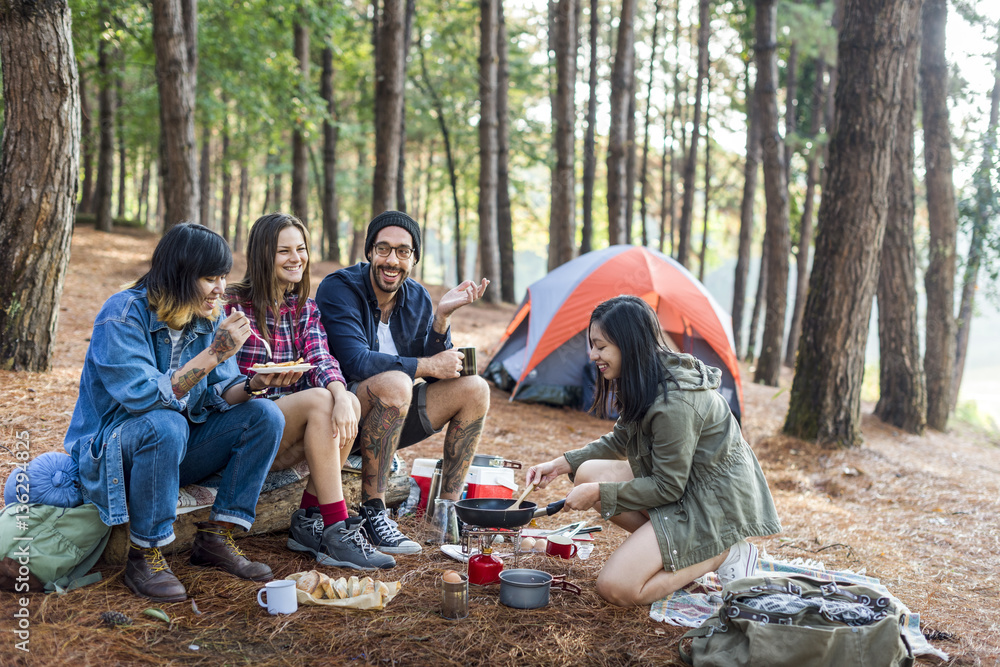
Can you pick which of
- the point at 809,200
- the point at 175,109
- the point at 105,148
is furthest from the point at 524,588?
the point at 105,148

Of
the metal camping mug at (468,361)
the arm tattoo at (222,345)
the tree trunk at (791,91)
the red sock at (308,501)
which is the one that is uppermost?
the tree trunk at (791,91)

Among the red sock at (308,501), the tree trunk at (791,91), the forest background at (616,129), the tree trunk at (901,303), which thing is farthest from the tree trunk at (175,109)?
the tree trunk at (791,91)

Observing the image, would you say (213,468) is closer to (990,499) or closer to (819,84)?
(990,499)

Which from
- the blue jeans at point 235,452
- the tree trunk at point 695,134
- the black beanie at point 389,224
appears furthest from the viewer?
the tree trunk at point 695,134

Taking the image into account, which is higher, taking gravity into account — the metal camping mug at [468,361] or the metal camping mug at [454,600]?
the metal camping mug at [468,361]

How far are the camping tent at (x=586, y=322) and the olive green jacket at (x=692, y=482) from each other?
3.85 meters

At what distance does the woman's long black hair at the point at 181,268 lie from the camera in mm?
2576

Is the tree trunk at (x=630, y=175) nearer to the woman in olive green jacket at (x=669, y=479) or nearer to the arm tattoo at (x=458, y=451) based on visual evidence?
the arm tattoo at (x=458, y=451)

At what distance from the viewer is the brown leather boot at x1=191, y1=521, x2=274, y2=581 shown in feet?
9.14

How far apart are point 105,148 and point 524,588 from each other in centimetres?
1305

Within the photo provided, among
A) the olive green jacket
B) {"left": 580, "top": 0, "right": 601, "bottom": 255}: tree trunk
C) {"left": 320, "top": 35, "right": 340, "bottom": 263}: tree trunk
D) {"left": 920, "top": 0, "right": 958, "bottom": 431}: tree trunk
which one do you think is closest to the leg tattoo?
the olive green jacket

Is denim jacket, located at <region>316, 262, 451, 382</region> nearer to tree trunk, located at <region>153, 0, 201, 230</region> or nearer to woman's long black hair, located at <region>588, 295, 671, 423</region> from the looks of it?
woman's long black hair, located at <region>588, 295, 671, 423</region>

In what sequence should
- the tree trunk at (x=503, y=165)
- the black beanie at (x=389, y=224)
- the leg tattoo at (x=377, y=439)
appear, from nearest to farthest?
the leg tattoo at (x=377, y=439) < the black beanie at (x=389, y=224) < the tree trunk at (x=503, y=165)

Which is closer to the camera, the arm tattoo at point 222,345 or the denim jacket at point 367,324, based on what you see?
the arm tattoo at point 222,345
